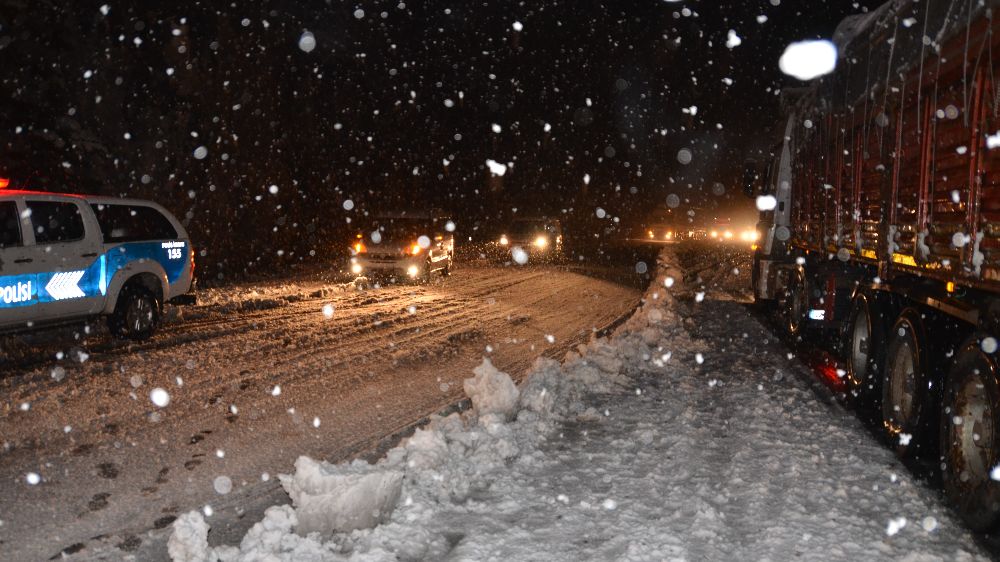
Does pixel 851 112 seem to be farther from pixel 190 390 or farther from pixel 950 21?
pixel 190 390

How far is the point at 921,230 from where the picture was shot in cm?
618

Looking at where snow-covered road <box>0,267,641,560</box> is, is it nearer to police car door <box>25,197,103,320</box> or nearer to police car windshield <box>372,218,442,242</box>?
police car door <box>25,197,103,320</box>

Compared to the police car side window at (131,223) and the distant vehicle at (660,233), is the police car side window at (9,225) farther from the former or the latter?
the distant vehicle at (660,233)

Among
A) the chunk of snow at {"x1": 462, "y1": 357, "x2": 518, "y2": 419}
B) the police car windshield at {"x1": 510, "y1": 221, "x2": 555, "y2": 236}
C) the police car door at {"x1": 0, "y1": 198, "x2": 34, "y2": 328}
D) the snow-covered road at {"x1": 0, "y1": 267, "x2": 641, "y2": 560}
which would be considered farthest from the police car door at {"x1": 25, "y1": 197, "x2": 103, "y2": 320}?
the police car windshield at {"x1": 510, "y1": 221, "x2": 555, "y2": 236}

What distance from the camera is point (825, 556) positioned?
421 centimetres

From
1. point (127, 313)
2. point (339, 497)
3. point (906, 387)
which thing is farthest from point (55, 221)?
point (906, 387)

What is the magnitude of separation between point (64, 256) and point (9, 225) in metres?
0.75

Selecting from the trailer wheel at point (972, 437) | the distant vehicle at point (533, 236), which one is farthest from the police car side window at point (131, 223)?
the distant vehicle at point (533, 236)

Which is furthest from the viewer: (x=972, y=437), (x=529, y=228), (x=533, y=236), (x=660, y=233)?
(x=660, y=233)

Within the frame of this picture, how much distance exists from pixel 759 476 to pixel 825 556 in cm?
127

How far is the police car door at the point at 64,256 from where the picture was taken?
9.09 metres

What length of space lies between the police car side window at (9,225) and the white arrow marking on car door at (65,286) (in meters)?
0.60

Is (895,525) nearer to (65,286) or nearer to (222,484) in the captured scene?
(222,484)

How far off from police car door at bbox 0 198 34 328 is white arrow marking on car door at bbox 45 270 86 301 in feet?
0.96
